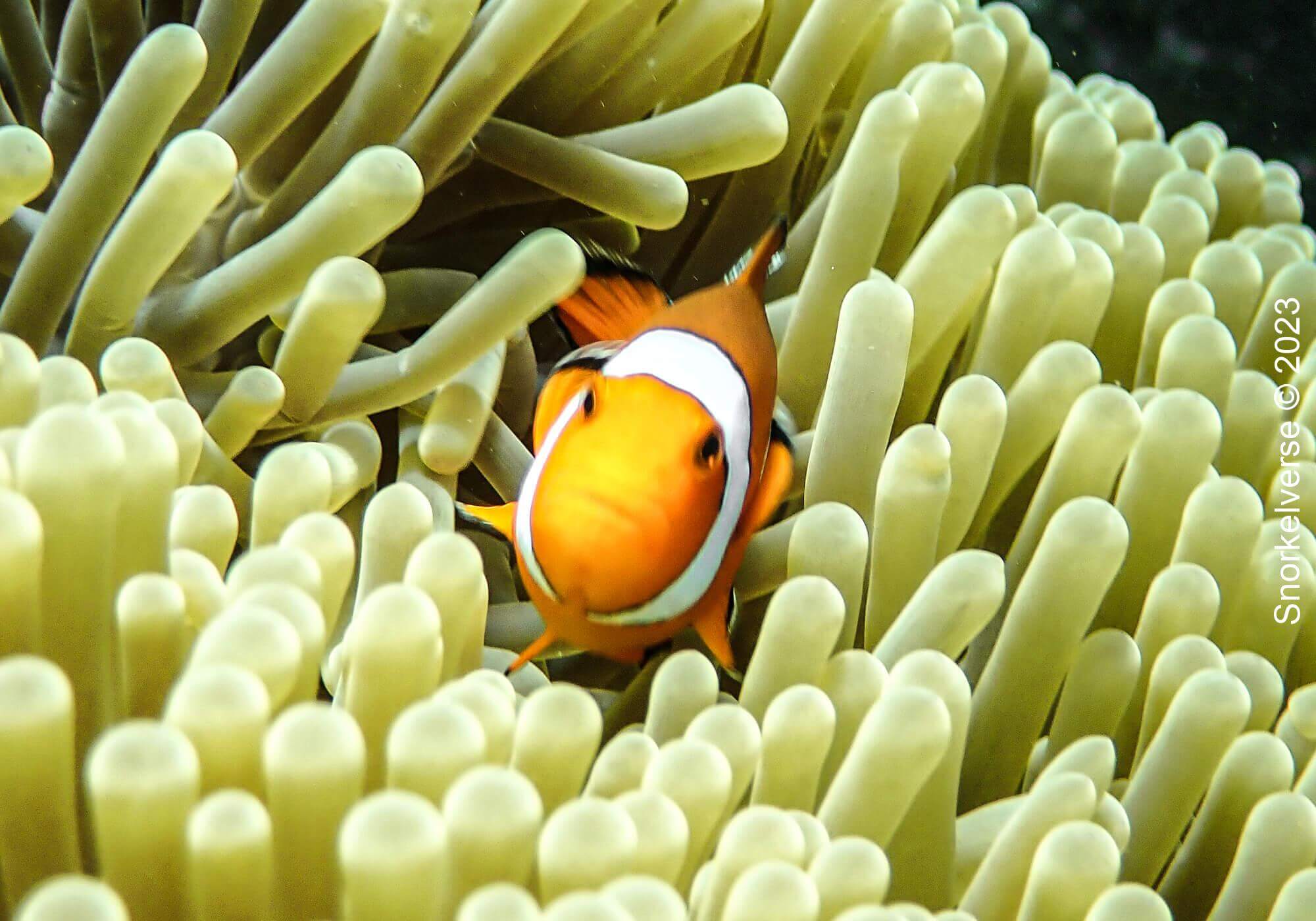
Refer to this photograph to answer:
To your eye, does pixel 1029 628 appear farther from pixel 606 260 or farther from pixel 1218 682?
pixel 606 260

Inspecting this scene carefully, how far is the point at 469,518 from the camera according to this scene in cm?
83

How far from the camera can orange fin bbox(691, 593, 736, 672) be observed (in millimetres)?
776

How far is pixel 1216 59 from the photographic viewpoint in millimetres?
2346

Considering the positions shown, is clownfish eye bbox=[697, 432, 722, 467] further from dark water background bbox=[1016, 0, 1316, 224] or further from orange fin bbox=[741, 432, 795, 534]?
dark water background bbox=[1016, 0, 1316, 224]

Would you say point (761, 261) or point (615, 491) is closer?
point (615, 491)

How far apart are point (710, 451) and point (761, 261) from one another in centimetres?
24

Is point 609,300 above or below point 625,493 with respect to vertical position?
above

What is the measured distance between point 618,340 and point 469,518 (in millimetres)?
189

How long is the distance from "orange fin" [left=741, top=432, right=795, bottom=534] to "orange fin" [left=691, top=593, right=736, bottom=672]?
0.05 m

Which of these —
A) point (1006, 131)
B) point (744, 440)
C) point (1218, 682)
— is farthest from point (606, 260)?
point (1006, 131)

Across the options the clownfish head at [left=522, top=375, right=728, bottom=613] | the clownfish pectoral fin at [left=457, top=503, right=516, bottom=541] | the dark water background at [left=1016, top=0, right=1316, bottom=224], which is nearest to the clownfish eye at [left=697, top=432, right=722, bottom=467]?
the clownfish head at [left=522, top=375, right=728, bottom=613]

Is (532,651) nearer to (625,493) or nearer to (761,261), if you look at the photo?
(625,493)

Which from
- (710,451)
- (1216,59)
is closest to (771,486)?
(710,451)

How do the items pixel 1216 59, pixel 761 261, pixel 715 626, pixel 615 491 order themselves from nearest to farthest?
1. pixel 615 491
2. pixel 715 626
3. pixel 761 261
4. pixel 1216 59
